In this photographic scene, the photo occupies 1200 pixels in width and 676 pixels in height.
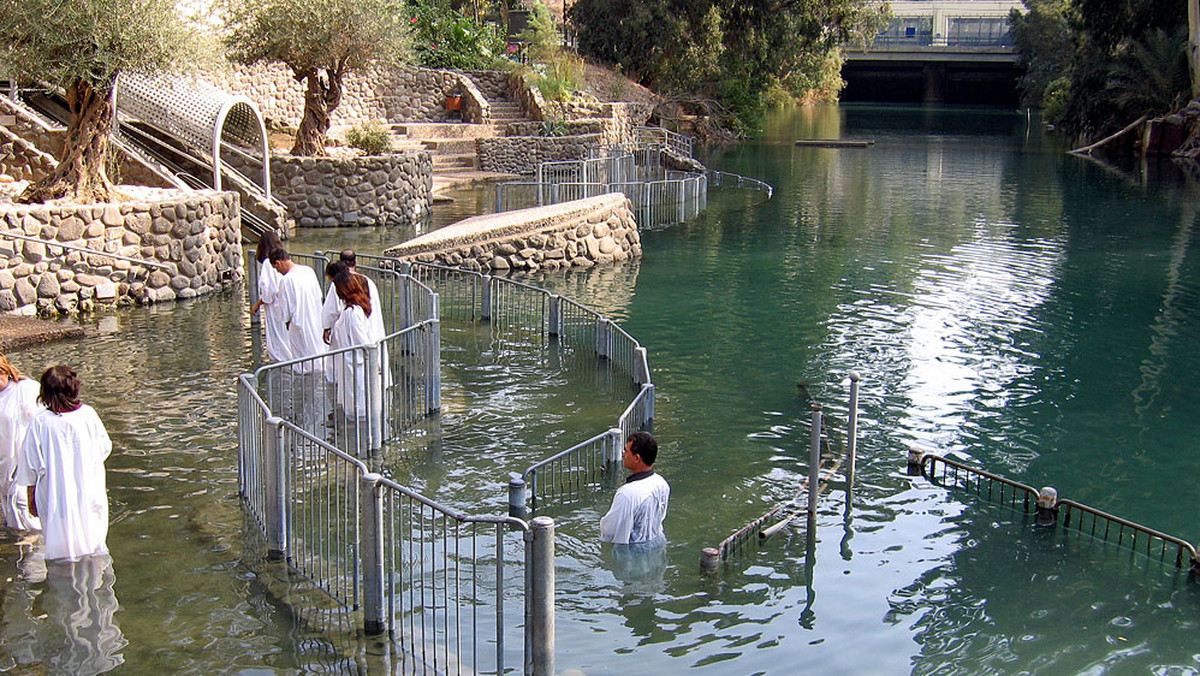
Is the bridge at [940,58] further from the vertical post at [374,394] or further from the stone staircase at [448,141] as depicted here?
the vertical post at [374,394]

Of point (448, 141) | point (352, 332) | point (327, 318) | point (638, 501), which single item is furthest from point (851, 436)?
point (448, 141)

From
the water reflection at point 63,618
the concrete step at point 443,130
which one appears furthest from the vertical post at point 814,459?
the concrete step at point 443,130

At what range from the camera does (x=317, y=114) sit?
79.7 feet

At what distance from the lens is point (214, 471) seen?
9.45 metres

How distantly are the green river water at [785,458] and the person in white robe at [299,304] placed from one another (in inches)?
37.0

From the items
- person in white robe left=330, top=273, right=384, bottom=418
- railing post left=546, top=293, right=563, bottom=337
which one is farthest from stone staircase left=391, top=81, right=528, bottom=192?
person in white robe left=330, top=273, right=384, bottom=418

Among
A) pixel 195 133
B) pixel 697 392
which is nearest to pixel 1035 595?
pixel 697 392

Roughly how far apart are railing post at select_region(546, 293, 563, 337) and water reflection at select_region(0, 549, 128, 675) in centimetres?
726

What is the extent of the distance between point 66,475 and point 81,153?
9989 mm

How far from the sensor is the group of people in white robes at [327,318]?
33.5ft

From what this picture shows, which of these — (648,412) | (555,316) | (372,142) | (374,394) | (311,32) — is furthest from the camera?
(372,142)

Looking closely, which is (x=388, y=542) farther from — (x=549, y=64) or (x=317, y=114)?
(x=549, y=64)

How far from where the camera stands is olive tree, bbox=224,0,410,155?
2261 cm

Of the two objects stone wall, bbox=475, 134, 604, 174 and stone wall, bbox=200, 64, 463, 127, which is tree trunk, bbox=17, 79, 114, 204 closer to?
stone wall, bbox=200, 64, 463, 127
